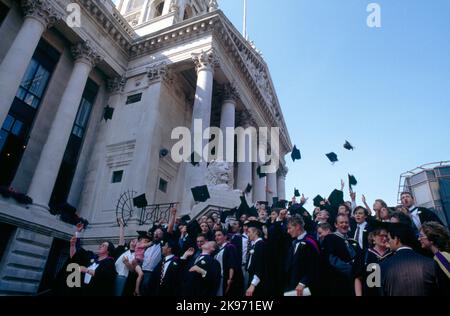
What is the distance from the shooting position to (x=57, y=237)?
43.1 ft

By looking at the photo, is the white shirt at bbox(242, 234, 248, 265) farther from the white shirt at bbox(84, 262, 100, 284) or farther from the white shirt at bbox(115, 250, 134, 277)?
the white shirt at bbox(84, 262, 100, 284)

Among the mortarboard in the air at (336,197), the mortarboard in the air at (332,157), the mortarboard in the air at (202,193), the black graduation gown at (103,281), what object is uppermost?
the mortarboard in the air at (332,157)

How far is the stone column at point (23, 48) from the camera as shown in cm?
1222

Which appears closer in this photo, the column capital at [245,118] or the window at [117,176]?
the window at [117,176]

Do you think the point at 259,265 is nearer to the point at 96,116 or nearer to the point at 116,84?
the point at 96,116

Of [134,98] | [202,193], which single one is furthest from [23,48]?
[202,193]

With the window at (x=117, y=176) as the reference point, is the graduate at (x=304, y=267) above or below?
below

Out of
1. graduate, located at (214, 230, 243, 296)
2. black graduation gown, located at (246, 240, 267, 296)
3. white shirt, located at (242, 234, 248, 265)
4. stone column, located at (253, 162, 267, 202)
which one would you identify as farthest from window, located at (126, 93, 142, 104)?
black graduation gown, located at (246, 240, 267, 296)

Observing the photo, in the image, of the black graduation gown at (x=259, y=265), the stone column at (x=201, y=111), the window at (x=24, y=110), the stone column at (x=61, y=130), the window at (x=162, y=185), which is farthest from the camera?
the window at (x=162, y=185)

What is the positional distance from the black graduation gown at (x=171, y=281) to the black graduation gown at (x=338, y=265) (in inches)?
124

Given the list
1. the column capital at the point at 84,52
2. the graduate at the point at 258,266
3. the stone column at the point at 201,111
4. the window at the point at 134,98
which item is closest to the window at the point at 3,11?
the column capital at the point at 84,52

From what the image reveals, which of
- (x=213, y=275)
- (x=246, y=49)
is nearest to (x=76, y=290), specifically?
(x=213, y=275)

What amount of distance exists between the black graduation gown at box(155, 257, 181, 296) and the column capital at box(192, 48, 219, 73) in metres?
13.6

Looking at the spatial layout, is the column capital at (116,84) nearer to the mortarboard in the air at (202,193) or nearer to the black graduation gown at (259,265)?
the mortarboard in the air at (202,193)
